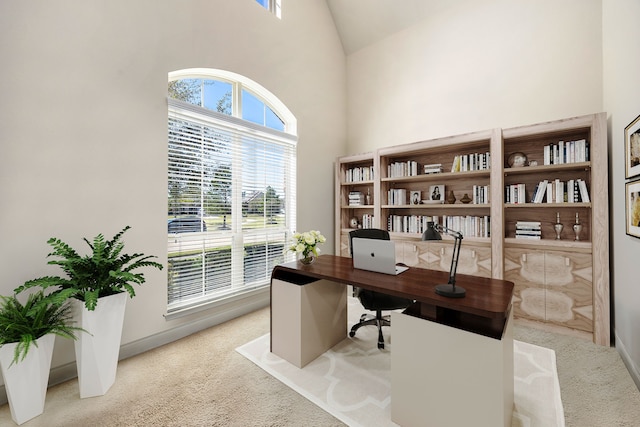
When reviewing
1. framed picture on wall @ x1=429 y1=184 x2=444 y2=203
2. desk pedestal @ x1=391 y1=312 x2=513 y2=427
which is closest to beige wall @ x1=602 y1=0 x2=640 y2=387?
desk pedestal @ x1=391 y1=312 x2=513 y2=427

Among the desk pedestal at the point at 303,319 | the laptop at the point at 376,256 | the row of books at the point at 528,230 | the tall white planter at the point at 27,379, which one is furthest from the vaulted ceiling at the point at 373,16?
the tall white planter at the point at 27,379

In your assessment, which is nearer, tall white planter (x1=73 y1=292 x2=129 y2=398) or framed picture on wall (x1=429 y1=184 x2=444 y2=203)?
tall white planter (x1=73 y1=292 x2=129 y2=398)

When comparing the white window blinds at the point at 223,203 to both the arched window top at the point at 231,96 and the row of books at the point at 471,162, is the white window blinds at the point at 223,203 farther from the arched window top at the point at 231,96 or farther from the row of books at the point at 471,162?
the row of books at the point at 471,162

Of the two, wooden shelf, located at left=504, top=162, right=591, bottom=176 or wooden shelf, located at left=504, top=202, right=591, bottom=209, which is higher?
wooden shelf, located at left=504, top=162, right=591, bottom=176

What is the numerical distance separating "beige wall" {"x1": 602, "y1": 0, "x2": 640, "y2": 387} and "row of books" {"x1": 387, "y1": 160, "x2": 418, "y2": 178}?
190 centimetres

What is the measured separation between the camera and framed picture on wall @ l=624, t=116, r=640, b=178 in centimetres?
192

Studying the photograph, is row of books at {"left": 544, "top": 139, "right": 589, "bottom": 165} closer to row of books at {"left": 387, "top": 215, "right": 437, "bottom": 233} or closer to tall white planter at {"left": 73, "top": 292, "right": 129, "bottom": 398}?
row of books at {"left": 387, "top": 215, "right": 437, "bottom": 233}

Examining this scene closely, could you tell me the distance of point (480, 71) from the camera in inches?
138

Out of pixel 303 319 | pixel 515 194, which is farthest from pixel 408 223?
pixel 303 319

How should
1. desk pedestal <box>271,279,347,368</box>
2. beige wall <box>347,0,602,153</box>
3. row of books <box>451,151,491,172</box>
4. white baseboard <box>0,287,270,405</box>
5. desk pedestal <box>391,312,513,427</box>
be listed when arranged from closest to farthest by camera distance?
desk pedestal <box>391,312,513,427</box> → white baseboard <box>0,287,270,405</box> → desk pedestal <box>271,279,347,368</box> → beige wall <box>347,0,602,153</box> → row of books <box>451,151,491,172</box>

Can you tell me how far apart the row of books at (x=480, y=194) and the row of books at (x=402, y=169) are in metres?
0.80

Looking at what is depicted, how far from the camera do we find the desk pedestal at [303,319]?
2150mm

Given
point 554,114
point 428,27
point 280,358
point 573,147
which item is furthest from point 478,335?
point 428,27

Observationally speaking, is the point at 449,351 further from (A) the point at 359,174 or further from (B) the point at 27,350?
(A) the point at 359,174
